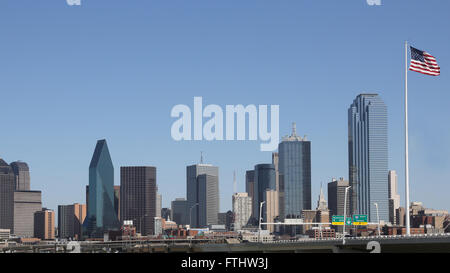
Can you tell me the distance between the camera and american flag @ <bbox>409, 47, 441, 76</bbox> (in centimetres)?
7556

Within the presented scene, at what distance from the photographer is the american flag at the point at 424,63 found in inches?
2975

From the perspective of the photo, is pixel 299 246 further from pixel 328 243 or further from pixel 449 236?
pixel 449 236

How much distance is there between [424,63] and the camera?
250ft
